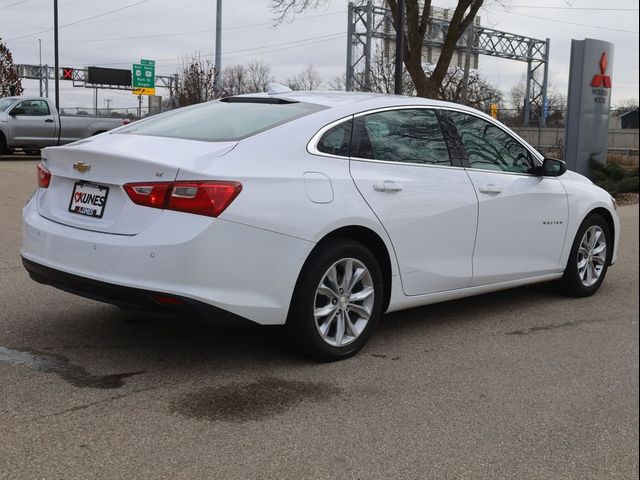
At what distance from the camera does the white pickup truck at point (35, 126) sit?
18.9 metres

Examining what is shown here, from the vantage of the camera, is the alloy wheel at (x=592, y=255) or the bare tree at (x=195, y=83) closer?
the alloy wheel at (x=592, y=255)

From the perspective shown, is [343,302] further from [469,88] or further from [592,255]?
[469,88]

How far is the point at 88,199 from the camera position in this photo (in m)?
4.17

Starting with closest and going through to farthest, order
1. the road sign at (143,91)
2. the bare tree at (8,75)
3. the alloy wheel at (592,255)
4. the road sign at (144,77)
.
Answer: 1. the alloy wheel at (592,255)
2. the bare tree at (8,75)
3. the road sign at (144,77)
4. the road sign at (143,91)

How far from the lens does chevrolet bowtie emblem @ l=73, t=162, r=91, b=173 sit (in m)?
4.17

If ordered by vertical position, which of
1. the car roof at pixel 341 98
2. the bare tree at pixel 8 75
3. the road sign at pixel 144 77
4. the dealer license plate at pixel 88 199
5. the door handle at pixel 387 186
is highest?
the road sign at pixel 144 77

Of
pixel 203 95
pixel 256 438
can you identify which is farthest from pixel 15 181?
pixel 256 438

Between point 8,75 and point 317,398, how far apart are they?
8.68m

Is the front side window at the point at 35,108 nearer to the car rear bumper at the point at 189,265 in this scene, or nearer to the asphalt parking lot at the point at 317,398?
the asphalt parking lot at the point at 317,398

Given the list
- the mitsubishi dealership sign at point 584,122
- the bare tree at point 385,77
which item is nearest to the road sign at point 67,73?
the mitsubishi dealership sign at point 584,122

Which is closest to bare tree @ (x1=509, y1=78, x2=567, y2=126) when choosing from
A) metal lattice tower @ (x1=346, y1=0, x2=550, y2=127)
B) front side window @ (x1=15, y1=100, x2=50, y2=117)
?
metal lattice tower @ (x1=346, y1=0, x2=550, y2=127)

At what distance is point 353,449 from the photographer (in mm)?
3248

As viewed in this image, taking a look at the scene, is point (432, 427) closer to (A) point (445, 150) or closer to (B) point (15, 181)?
(A) point (445, 150)

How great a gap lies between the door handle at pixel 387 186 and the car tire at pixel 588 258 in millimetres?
2169
